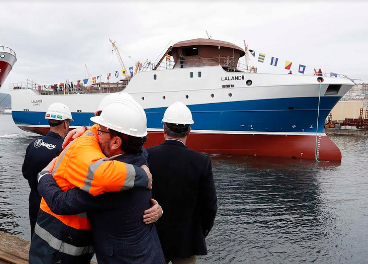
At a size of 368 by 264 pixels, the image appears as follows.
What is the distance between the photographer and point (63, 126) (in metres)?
3.61

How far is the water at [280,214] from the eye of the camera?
598 centimetres

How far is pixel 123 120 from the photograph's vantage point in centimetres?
177

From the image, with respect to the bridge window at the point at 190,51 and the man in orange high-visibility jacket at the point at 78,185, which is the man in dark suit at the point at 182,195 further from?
the bridge window at the point at 190,51

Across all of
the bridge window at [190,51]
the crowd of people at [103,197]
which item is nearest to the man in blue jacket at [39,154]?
the crowd of people at [103,197]

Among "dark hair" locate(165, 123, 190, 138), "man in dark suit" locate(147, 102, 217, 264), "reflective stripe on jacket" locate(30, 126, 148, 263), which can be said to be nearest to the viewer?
"reflective stripe on jacket" locate(30, 126, 148, 263)

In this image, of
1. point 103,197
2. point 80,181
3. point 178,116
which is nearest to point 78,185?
point 80,181

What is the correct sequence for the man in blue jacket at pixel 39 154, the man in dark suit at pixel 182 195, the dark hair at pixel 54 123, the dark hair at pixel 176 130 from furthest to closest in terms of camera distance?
the dark hair at pixel 54 123
the man in blue jacket at pixel 39 154
the dark hair at pixel 176 130
the man in dark suit at pixel 182 195

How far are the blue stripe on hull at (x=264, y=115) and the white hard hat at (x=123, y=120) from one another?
15214 millimetres

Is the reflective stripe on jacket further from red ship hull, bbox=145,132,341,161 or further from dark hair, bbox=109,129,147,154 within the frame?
red ship hull, bbox=145,132,341,161

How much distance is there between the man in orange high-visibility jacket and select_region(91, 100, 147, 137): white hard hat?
0.05ft

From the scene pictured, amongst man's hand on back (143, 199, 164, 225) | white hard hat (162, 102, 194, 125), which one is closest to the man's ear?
man's hand on back (143, 199, 164, 225)

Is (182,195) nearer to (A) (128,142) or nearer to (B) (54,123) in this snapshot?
(A) (128,142)

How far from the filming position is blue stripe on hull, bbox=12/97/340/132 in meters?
16.0

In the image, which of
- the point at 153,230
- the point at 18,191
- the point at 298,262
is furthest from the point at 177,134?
the point at 18,191
